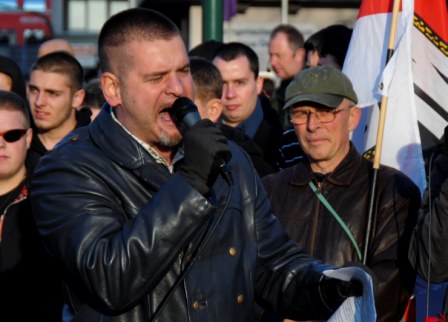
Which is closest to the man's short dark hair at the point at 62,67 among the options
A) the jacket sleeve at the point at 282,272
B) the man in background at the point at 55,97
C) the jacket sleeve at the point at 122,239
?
the man in background at the point at 55,97

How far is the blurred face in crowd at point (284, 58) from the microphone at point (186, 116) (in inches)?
270

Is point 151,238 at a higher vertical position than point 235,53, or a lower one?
lower

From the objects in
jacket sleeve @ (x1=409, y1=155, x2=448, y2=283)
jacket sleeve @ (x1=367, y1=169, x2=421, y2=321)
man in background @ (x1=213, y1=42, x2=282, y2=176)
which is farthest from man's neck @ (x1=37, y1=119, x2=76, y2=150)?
jacket sleeve @ (x1=409, y1=155, x2=448, y2=283)

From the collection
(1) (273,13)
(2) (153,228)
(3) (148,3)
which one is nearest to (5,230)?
(2) (153,228)

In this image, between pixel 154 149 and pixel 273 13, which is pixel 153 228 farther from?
pixel 273 13

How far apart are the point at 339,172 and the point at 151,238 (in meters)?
2.60

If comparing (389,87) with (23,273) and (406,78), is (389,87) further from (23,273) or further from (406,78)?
(23,273)

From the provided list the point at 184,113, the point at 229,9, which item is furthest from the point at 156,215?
the point at 229,9

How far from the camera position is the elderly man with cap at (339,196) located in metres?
5.55

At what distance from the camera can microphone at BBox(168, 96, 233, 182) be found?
3.48 metres

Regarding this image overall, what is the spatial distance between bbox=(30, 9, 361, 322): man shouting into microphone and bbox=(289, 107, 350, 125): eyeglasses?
1.93 meters

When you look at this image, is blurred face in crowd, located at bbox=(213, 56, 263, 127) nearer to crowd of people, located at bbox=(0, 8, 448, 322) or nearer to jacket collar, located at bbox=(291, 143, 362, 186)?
jacket collar, located at bbox=(291, 143, 362, 186)

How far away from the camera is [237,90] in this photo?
8383 mm

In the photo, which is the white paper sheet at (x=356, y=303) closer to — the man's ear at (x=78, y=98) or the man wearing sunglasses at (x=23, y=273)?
the man wearing sunglasses at (x=23, y=273)
